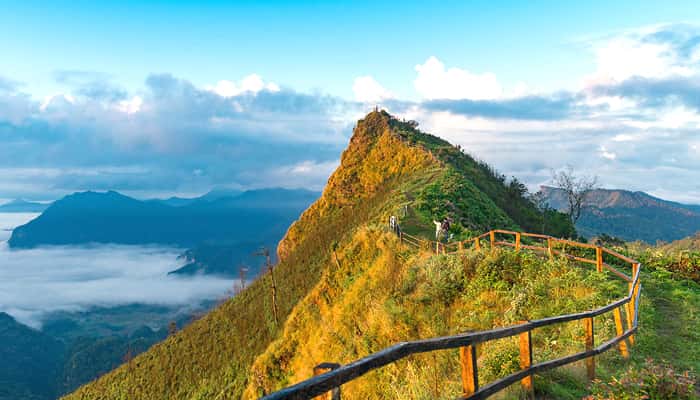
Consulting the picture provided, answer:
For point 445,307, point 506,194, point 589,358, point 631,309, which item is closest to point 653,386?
point 589,358

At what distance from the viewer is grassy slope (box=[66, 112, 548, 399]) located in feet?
198

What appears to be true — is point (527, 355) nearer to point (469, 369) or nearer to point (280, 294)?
point (469, 369)

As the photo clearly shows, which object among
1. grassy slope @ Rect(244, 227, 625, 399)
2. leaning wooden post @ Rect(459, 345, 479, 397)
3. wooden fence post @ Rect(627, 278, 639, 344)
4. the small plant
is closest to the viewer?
leaning wooden post @ Rect(459, 345, 479, 397)

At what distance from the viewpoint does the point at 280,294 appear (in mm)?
69312

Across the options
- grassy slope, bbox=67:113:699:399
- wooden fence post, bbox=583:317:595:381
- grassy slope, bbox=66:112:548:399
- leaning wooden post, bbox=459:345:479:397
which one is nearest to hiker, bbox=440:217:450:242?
grassy slope, bbox=67:113:699:399

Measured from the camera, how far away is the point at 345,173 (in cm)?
8688

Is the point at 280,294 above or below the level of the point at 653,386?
below

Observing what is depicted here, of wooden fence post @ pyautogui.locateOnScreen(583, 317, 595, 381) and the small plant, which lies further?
wooden fence post @ pyautogui.locateOnScreen(583, 317, 595, 381)

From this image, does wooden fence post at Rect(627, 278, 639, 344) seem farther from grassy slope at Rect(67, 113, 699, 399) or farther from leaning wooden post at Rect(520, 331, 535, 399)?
leaning wooden post at Rect(520, 331, 535, 399)

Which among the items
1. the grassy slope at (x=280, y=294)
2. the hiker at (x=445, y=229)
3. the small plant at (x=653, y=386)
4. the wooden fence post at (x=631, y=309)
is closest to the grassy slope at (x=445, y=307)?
the wooden fence post at (x=631, y=309)

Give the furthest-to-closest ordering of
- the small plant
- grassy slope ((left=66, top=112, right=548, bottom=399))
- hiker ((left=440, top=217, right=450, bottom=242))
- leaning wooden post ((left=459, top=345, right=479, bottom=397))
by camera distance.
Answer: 1. grassy slope ((left=66, top=112, right=548, bottom=399))
2. hiker ((left=440, top=217, right=450, bottom=242))
3. the small plant
4. leaning wooden post ((left=459, top=345, right=479, bottom=397))

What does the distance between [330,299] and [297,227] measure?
58671 millimetres

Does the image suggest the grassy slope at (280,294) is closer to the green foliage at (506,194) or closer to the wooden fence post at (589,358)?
the green foliage at (506,194)

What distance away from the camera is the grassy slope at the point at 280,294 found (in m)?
60.2
